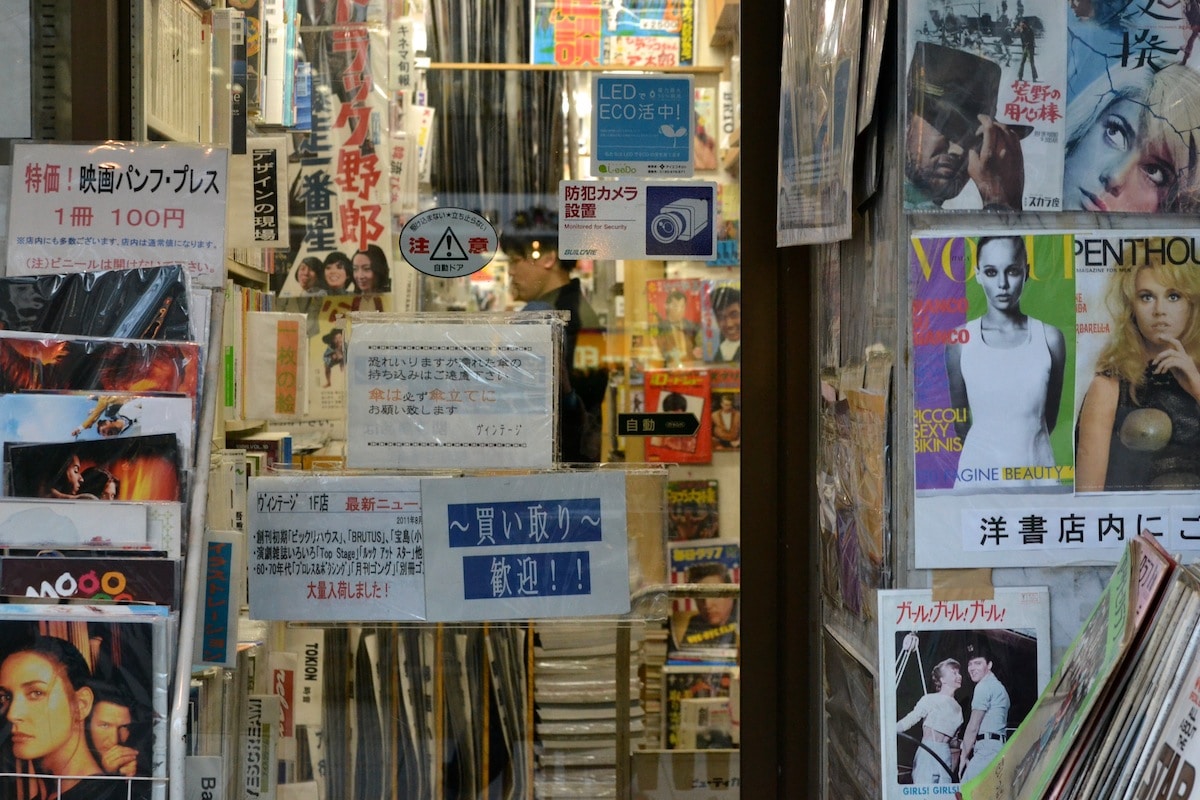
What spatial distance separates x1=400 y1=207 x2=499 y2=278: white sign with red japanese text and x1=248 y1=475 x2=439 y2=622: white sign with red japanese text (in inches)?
15.5

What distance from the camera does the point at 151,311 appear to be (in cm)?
164

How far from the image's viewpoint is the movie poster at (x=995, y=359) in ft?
5.07

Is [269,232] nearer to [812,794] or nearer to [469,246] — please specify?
[469,246]

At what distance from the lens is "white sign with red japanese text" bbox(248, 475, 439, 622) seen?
202cm

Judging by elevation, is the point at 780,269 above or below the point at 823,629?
above

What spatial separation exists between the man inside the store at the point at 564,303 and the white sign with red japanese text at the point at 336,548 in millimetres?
293

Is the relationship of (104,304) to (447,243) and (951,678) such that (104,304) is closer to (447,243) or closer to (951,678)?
(447,243)

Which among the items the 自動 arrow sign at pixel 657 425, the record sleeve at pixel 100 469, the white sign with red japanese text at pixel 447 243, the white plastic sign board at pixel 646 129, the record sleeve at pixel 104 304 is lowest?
the record sleeve at pixel 100 469

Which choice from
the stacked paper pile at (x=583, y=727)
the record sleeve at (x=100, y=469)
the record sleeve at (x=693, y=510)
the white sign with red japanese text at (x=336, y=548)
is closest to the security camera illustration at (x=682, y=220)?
the record sleeve at (x=693, y=510)

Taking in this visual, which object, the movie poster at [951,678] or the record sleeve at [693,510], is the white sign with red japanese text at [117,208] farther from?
the movie poster at [951,678]

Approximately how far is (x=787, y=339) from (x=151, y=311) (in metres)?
1.08

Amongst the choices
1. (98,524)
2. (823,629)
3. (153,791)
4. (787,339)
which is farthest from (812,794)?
(98,524)

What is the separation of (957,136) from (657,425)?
2.60ft

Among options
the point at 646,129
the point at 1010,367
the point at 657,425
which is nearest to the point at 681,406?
the point at 657,425
